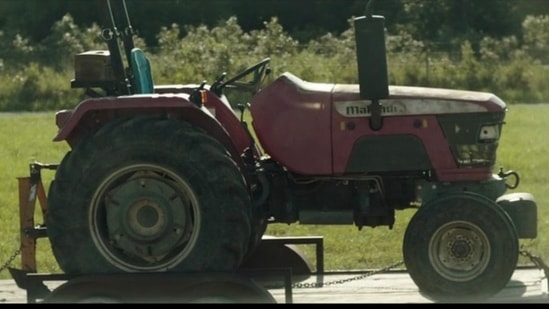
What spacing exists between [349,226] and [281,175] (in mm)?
3576

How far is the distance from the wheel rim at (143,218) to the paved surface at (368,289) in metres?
0.88

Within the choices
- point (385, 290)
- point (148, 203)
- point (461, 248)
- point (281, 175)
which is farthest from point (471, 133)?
point (148, 203)

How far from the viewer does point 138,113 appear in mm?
7309

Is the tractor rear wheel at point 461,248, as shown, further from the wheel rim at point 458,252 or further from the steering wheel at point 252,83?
the steering wheel at point 252,83

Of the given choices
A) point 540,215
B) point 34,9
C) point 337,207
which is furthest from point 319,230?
point 34,9

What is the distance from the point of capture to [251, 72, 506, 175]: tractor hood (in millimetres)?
7418

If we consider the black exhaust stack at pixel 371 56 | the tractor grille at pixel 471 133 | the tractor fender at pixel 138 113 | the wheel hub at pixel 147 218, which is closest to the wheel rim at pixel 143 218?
the wheel hub at pixel 147 218

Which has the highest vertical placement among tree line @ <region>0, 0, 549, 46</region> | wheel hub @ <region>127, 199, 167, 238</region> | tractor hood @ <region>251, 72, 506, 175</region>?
tractor hood @ <region>251, 72, 506, 175</region>

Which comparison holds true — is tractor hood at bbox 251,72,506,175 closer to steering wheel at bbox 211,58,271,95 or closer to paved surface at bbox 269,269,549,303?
steering wheel at bbox 211,58,271,95

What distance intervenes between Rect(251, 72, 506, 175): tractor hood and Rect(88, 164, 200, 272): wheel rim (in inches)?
27.8

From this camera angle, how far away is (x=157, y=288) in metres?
6.77

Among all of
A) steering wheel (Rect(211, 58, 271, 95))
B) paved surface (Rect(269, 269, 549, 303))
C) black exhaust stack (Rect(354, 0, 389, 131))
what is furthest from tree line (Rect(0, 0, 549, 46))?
black exhaust stack (Rect(354, 0, 389, 131))

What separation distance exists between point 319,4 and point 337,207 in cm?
3936
